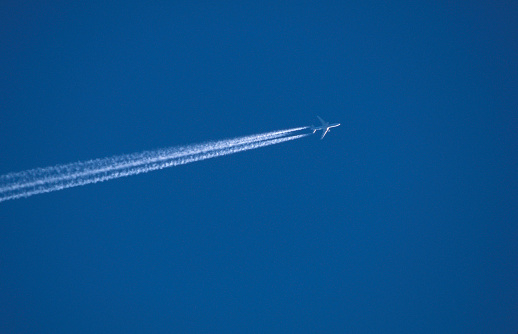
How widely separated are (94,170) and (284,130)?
21.2 m

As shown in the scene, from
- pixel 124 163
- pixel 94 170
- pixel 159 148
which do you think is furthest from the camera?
pixel 159 148

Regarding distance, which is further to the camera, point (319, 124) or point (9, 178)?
point (319, 124)

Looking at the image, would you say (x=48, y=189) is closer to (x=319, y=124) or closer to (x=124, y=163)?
(x=124, y=163)

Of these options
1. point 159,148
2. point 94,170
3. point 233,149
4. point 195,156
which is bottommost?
point 94,170

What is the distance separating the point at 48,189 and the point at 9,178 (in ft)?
9.44

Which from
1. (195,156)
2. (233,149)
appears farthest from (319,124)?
(195,156)

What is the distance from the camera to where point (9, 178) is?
27953 mm

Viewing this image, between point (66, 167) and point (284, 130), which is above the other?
point (284, 130)

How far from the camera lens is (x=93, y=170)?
30.4 meters

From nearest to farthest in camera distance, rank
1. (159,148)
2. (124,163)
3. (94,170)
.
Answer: (94,170) < (124,163) < (159,148)

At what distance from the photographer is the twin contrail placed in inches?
1083

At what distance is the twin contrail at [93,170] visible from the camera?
27.5 metres

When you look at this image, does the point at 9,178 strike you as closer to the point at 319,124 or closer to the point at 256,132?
the point at 256,132

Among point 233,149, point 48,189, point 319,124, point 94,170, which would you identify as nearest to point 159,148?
point 233,149
